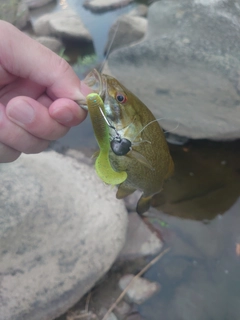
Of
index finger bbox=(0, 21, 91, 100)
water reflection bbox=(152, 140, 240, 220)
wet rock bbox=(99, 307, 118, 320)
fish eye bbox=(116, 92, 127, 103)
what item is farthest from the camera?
water reflection bbox=(152, 140, 240, 220)

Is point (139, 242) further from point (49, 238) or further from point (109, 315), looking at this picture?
point (49, 238)

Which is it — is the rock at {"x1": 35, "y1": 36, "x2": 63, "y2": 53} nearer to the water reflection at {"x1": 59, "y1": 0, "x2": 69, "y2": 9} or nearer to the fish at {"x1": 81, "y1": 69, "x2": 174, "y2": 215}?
the water reflection at {"x1": 59, "y1": 0, "x2": 69, "y2": 9}

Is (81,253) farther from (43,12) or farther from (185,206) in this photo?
(43,12)

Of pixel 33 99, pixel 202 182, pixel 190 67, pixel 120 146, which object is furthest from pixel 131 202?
pixel 120 146

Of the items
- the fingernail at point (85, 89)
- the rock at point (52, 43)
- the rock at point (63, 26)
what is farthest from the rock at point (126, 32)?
the fingernail at point (85, 89)

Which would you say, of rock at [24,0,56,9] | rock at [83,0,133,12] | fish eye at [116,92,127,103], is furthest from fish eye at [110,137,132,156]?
rock at [24,0,56,9]

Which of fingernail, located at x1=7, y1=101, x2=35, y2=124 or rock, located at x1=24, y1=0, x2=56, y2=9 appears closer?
fingernail, located at x1=7, y1=101, x2=35, y2=124

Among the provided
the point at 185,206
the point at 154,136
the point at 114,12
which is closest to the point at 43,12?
the point at 114,12
